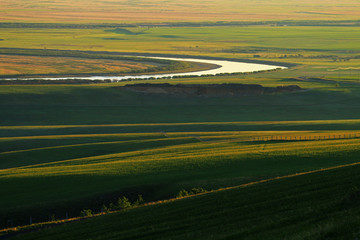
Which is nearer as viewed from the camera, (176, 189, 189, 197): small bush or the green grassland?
(176, 189, 189, 197): small bush

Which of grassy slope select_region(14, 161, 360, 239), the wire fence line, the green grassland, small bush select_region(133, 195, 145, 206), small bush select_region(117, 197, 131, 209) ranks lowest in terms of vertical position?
the green grassland

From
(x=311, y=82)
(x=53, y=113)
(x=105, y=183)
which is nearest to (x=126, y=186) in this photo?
(x=105, y=183)

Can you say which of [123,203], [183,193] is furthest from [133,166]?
[123,203]

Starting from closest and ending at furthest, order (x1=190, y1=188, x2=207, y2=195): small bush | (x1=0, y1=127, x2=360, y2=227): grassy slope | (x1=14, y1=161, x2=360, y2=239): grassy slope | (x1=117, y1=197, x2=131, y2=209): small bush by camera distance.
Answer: (x1=14, y1=161, x2=360, y2=239): grassy slope < (x1=117, y1=197, x2=131, y2=209): small bush < (x1=190, y1=188, x2=207, y2=195): small bush < (x1=0, y1=127, x2=360, y2=227): grassy slope

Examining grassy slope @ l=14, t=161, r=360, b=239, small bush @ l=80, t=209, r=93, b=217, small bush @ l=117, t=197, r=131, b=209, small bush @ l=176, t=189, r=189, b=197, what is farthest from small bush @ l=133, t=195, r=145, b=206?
grassy slope @ l=14, t=161, r=360, b=239

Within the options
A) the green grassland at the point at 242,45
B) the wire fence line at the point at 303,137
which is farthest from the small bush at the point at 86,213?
the green grassland at the point at 242,45

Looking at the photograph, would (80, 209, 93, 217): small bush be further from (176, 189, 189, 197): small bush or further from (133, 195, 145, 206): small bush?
(176, 189, 189, 197): small bush

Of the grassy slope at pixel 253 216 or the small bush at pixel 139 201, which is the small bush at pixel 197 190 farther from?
the grassy slope at pixel 253 216

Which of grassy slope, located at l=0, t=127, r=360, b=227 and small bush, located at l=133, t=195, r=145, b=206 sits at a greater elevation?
small bush, located at l=133, t=195, r=145, b=206
